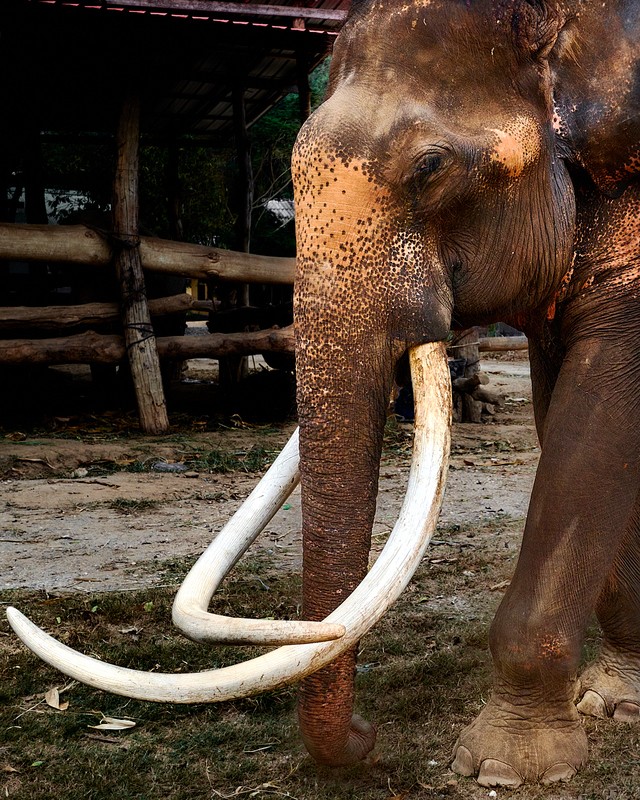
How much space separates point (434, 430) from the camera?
7.94 ft

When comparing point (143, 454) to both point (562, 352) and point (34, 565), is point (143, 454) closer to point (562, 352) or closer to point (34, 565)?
point (34, 565)

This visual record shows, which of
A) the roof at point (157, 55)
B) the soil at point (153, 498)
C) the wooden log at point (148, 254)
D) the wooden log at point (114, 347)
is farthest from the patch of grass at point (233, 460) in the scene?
the roof at point (157, 55)

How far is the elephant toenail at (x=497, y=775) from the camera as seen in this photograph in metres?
2.67

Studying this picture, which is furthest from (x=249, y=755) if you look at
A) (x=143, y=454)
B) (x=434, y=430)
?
(x=143, y=454)

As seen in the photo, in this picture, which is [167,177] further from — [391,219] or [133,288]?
[391,219]

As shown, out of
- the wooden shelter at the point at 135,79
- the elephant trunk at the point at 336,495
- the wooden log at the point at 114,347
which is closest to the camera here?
the elephant trunk at the point at 336,495

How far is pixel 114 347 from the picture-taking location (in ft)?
27.9

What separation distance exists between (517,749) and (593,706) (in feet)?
2.01

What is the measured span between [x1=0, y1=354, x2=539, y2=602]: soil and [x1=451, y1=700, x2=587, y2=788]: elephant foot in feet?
6.49

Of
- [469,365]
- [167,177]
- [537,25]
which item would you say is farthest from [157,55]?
[537,25]

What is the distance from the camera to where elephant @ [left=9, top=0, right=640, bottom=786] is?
7.81ft

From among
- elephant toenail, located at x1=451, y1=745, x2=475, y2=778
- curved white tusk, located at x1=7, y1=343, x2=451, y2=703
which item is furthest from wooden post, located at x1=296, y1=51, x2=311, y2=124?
elephant toenail, located at x1=451, y1=745, x2=475, y2=778

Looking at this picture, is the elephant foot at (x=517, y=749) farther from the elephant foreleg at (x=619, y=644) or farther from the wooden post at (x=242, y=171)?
the wooden post at (x=242, y=171)

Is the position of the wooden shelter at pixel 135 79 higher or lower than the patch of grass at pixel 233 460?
higher
